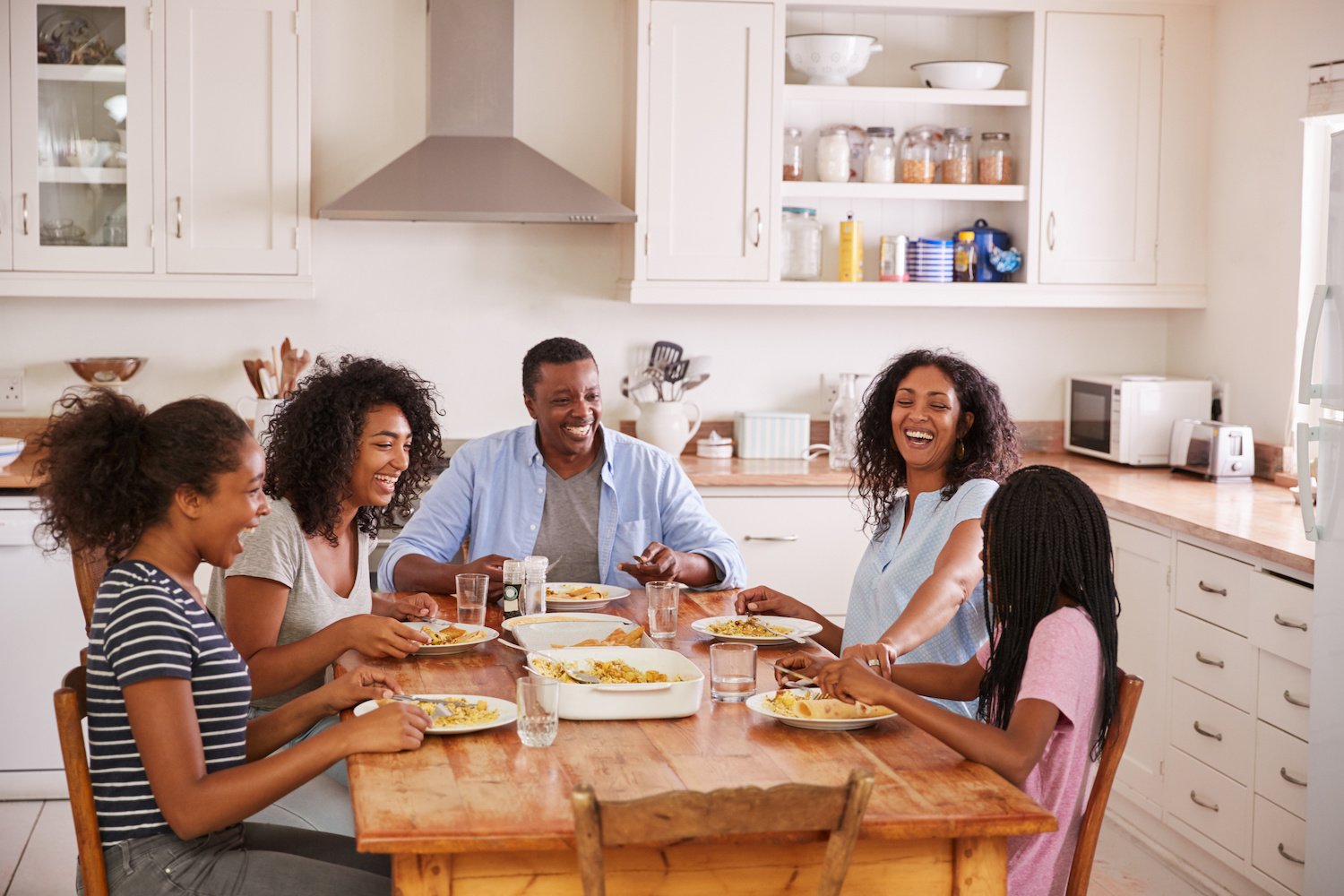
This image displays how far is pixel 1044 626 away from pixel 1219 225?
3.03 m

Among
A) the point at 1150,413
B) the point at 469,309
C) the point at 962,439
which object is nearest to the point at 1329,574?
the point at 962,439

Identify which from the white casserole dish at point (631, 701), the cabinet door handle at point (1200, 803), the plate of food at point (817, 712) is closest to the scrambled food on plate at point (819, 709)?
the plate of food at point (817, 712)

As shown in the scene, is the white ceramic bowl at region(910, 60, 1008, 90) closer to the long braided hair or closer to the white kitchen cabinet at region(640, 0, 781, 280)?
the white kitchen cabinet at region(640, 0, 781, 280)

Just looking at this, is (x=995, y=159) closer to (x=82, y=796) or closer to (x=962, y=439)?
(x=962, y=439)

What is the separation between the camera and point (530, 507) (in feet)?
10.3

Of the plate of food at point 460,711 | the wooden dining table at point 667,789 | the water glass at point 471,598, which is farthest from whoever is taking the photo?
the water glass at point 471,598

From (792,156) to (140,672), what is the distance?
3.19m

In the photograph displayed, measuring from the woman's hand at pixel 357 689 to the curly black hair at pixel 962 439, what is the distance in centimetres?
106

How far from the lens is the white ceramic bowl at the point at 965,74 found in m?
4.40

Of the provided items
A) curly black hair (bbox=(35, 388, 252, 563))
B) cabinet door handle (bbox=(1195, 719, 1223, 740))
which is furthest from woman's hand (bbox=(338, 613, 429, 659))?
cabinet door handle (bbox=(1195, 719, 1223, 740))

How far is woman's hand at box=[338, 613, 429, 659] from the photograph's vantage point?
2.17 metres

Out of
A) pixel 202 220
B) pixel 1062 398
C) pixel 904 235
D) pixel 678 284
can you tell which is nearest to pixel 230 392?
pixel 202 220

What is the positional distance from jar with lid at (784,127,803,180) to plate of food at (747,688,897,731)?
9.20 feet

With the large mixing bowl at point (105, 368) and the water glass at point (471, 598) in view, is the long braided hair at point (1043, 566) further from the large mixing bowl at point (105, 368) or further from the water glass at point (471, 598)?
the large mixing bowl at point (105, 368)
